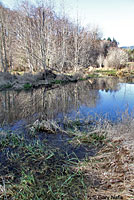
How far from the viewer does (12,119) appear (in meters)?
6.34

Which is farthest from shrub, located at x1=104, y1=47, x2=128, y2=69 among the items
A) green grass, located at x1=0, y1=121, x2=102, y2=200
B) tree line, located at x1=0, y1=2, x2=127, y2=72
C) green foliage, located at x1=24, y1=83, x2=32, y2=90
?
green grass, located at x1=0, y1=121, x2=102, y2=200

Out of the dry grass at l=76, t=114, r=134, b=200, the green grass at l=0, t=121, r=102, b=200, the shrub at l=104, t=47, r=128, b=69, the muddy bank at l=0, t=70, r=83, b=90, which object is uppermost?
the shrub at l=104, t=47, r=128, b=69

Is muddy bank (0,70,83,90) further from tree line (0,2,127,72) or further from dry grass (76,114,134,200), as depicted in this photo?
dry grass (76,114,134,200)

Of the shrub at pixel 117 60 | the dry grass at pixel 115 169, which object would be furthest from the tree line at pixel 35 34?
the shrub at pixel 117 60

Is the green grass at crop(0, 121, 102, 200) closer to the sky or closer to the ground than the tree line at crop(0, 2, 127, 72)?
closer to the ground

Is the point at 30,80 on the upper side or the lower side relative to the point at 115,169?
upper

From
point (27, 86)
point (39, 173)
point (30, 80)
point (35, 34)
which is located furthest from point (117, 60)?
point (39, 173)

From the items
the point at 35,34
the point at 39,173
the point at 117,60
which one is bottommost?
the point at 39,173

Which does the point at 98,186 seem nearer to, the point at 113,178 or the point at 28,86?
the point at 113,178

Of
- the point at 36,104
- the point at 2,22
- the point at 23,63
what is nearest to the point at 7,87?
the point at 36,104

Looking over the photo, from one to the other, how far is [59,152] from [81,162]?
72 cm

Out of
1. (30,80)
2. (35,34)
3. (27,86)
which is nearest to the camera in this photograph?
(27,86)

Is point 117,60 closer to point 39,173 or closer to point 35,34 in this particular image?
point 35,34

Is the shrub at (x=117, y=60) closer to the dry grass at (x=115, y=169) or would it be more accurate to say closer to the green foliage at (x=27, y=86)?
the green foliage at (x=27, y=86)
